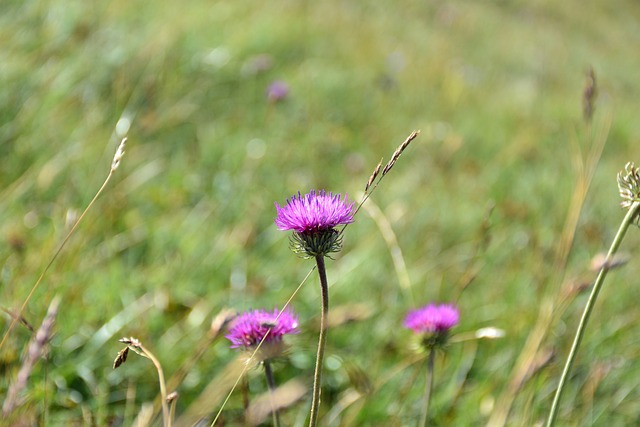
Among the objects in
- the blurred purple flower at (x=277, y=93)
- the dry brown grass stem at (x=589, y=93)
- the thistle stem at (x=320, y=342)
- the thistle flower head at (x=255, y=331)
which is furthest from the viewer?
the blurred purple flower at (x=277, y=93)

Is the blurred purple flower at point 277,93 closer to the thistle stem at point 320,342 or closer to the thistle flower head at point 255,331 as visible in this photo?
the thistle flower head at point 255,331

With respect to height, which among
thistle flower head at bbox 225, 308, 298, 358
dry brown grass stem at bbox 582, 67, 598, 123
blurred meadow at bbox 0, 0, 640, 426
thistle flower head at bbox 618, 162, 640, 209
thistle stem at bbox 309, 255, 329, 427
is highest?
blurred meadow at bbox 0, 0, 640, 426

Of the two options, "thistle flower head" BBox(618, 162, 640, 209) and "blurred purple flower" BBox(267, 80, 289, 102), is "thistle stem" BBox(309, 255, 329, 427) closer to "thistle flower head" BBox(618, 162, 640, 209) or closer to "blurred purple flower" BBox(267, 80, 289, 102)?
"thistle flower head" BBox(618, 162, 640, 209)

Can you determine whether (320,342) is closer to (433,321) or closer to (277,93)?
(433,321)

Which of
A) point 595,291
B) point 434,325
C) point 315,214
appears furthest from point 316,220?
point 434,325

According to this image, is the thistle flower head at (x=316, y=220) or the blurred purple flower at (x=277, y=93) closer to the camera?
the thistle flower head at (x=316, y=220)

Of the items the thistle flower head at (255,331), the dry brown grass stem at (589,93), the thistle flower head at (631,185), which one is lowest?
the thistle flower head at (255,331)

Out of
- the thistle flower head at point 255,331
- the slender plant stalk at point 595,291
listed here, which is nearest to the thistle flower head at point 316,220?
the thistle flower head at point 255,331

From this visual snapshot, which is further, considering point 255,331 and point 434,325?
point 434,325

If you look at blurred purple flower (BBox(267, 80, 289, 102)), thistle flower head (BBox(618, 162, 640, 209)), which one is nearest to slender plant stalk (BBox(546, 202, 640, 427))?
thistle flower head (BBox(618, 162, 640, 209))

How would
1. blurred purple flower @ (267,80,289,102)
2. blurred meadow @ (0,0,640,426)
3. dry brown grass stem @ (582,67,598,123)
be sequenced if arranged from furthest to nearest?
blurred purple flower @ (267,80,289,102) → blurred meadow @ (0,0,640,426) → dry brown grass stem @ (582,67,598,123)
